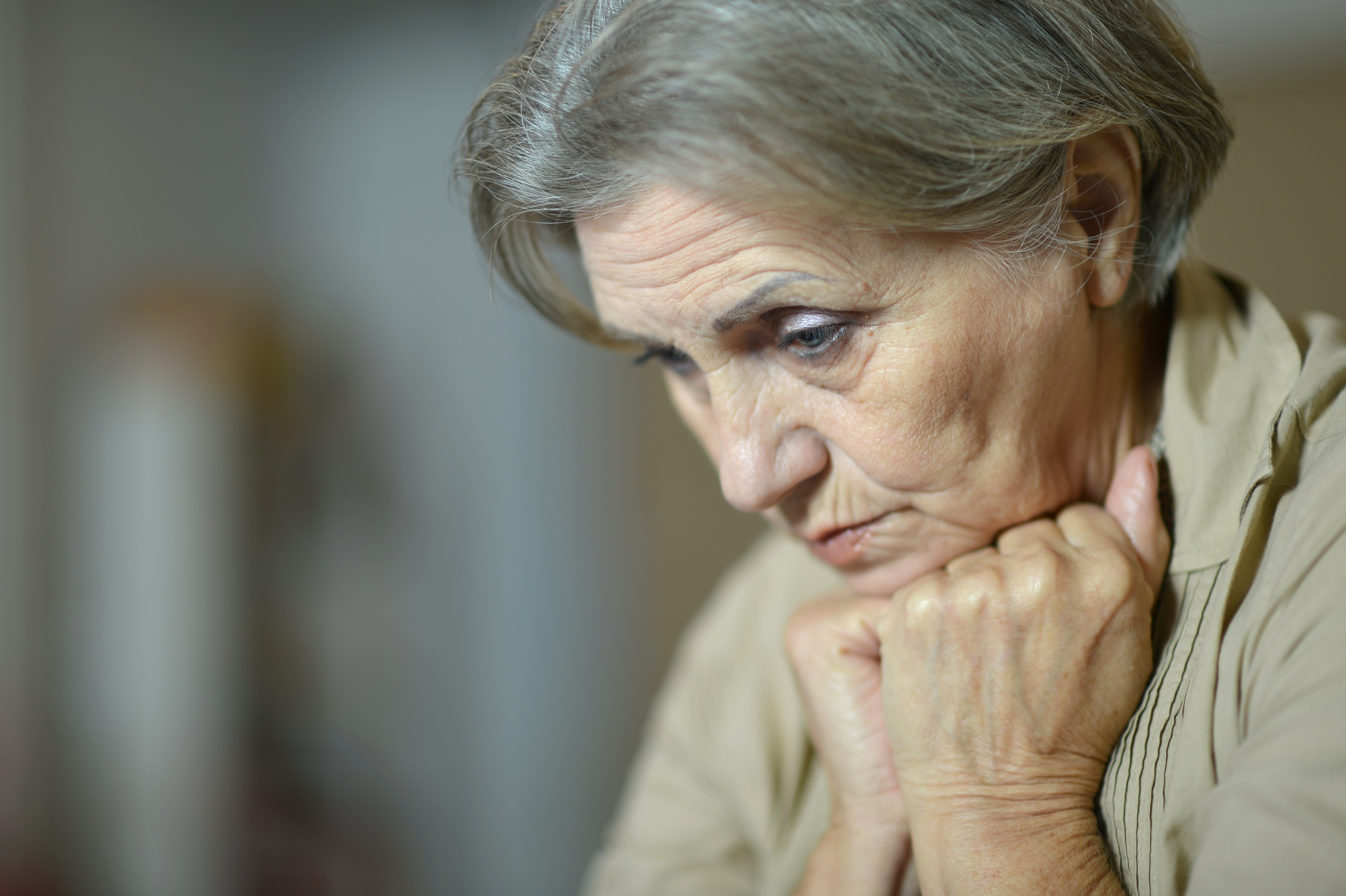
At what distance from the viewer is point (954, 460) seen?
81 cm

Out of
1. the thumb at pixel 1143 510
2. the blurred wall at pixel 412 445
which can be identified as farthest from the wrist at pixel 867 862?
the blurred wall at pixel 412 445

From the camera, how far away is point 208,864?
2816mm

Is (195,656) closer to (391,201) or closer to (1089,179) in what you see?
(391,201)

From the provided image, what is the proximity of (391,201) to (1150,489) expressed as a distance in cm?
305

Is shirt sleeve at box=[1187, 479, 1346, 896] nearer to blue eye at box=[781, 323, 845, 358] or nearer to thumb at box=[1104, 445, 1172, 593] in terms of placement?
thumb at box=[1104, 445, 1172, 593]

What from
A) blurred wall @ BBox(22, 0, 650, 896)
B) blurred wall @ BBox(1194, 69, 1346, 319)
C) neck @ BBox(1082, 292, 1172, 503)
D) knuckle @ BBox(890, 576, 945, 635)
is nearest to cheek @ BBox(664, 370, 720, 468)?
knuckle @ BBox(890, 576, 945, 635)

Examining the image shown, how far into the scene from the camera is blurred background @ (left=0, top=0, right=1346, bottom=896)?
2.74 m

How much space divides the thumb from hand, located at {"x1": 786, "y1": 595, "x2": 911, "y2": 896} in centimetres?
23

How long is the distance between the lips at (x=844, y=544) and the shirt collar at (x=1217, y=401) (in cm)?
26

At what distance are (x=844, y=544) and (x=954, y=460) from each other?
0.52 ft

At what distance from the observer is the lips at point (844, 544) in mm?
899

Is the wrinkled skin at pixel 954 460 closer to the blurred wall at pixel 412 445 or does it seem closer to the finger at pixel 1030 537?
the finger at pixel 1030 537

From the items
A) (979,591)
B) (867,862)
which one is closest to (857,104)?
(979,591)

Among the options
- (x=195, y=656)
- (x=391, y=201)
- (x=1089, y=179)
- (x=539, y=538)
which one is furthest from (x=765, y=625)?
(x=391, y=201)
